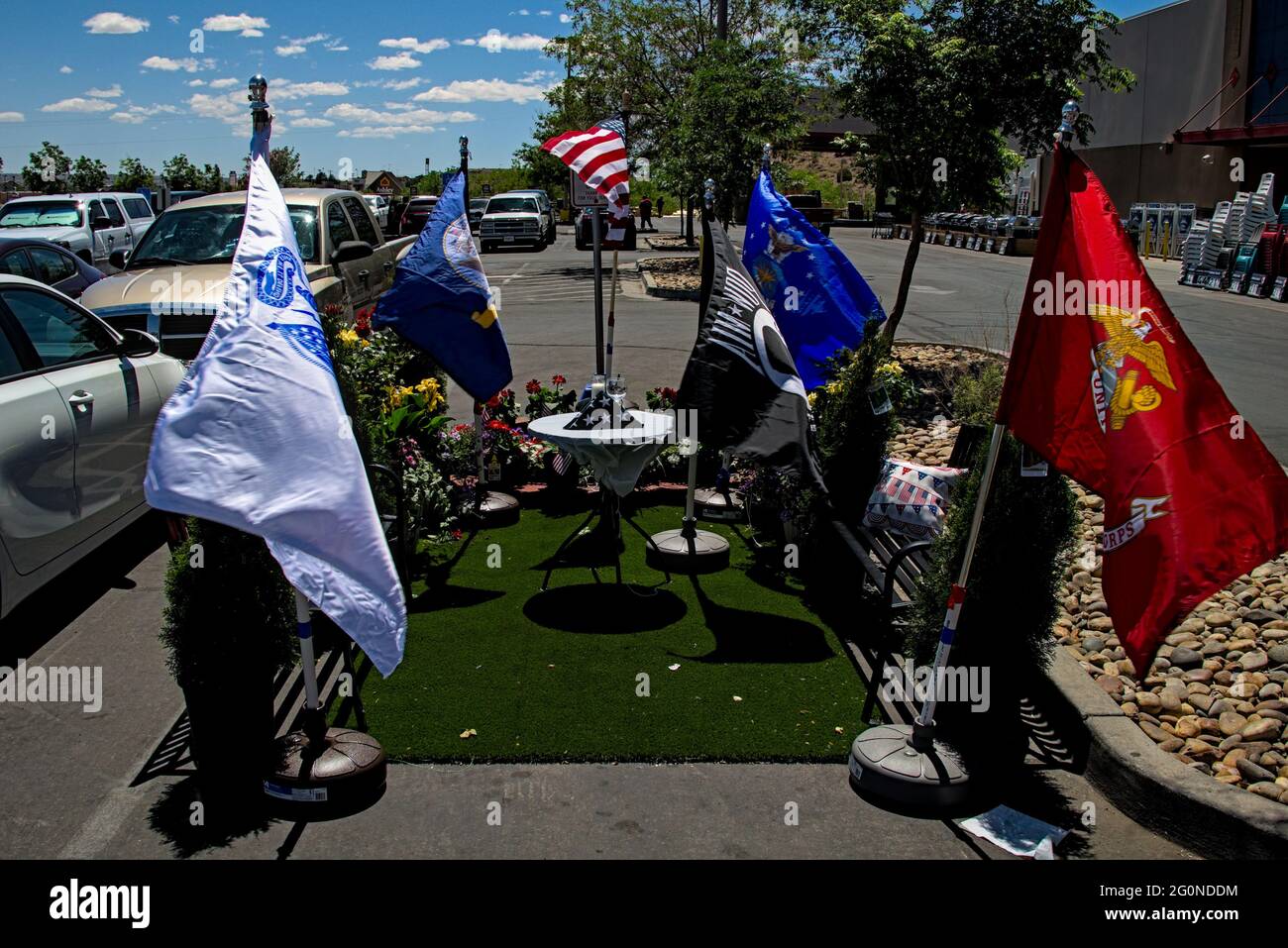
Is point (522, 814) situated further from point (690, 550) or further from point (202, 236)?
point (202, 236)

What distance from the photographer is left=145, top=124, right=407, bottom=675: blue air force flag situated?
3.66 meters

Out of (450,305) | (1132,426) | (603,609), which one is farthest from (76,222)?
(1132,426)

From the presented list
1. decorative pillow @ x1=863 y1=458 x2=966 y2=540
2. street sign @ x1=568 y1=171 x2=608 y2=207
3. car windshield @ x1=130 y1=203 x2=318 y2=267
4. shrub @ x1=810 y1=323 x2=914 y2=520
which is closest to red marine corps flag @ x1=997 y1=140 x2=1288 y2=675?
shrub @ x1=810 y1=323 x2=914 y2=520

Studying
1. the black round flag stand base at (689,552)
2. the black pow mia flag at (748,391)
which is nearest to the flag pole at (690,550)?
the black round flag stand base at (689,552)

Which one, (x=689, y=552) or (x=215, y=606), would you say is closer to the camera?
(x=215, y=606)

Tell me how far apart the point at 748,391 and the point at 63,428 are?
382cm

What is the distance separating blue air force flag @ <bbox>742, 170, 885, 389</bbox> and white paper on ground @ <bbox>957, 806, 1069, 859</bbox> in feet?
11.1

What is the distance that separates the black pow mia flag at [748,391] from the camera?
5664mm

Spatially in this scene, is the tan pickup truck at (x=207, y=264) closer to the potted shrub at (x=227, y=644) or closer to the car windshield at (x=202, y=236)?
the car windshield at (x=202, y=236)

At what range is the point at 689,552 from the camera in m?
7.18

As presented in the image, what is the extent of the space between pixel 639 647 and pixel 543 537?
212cm
